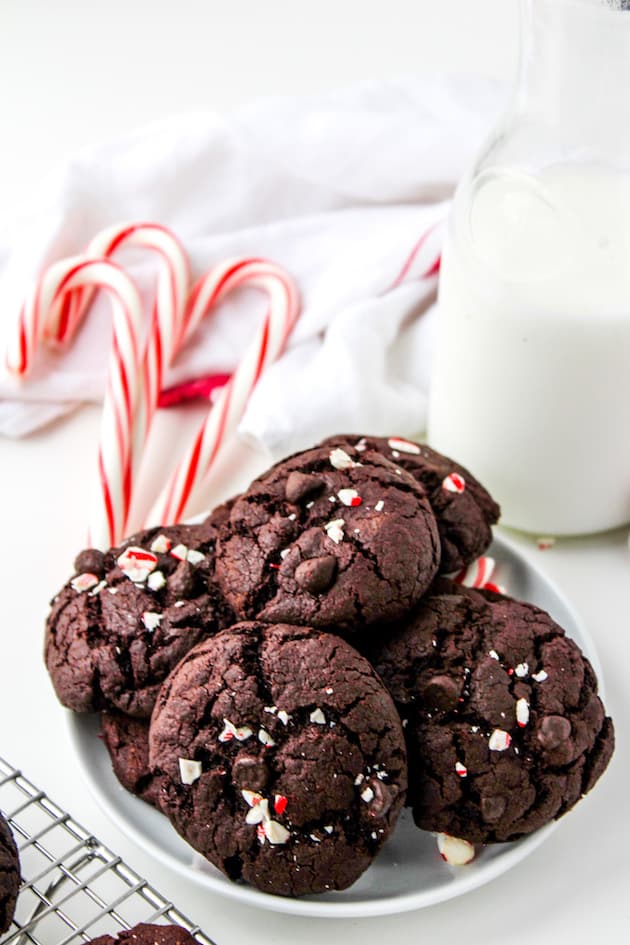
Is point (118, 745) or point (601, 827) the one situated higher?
point (118, 745)

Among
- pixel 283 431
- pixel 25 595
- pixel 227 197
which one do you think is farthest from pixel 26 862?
pixel 227 197

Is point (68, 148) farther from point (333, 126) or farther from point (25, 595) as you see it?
point (25, 595)

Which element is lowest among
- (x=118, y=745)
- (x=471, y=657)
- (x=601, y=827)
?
(x=601, y=827)

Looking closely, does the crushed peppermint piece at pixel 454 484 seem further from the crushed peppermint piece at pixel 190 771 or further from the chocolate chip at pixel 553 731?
the crushed peppermint piece at pixel 190 771

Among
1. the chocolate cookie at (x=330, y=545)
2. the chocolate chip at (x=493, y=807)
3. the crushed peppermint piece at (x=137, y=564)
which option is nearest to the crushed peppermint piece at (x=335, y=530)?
the chocolate cookie at (x=330, y=545)

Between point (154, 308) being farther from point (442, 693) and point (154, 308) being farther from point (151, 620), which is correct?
point (442, 693)

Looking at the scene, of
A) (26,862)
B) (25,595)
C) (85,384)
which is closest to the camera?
(26,862)
